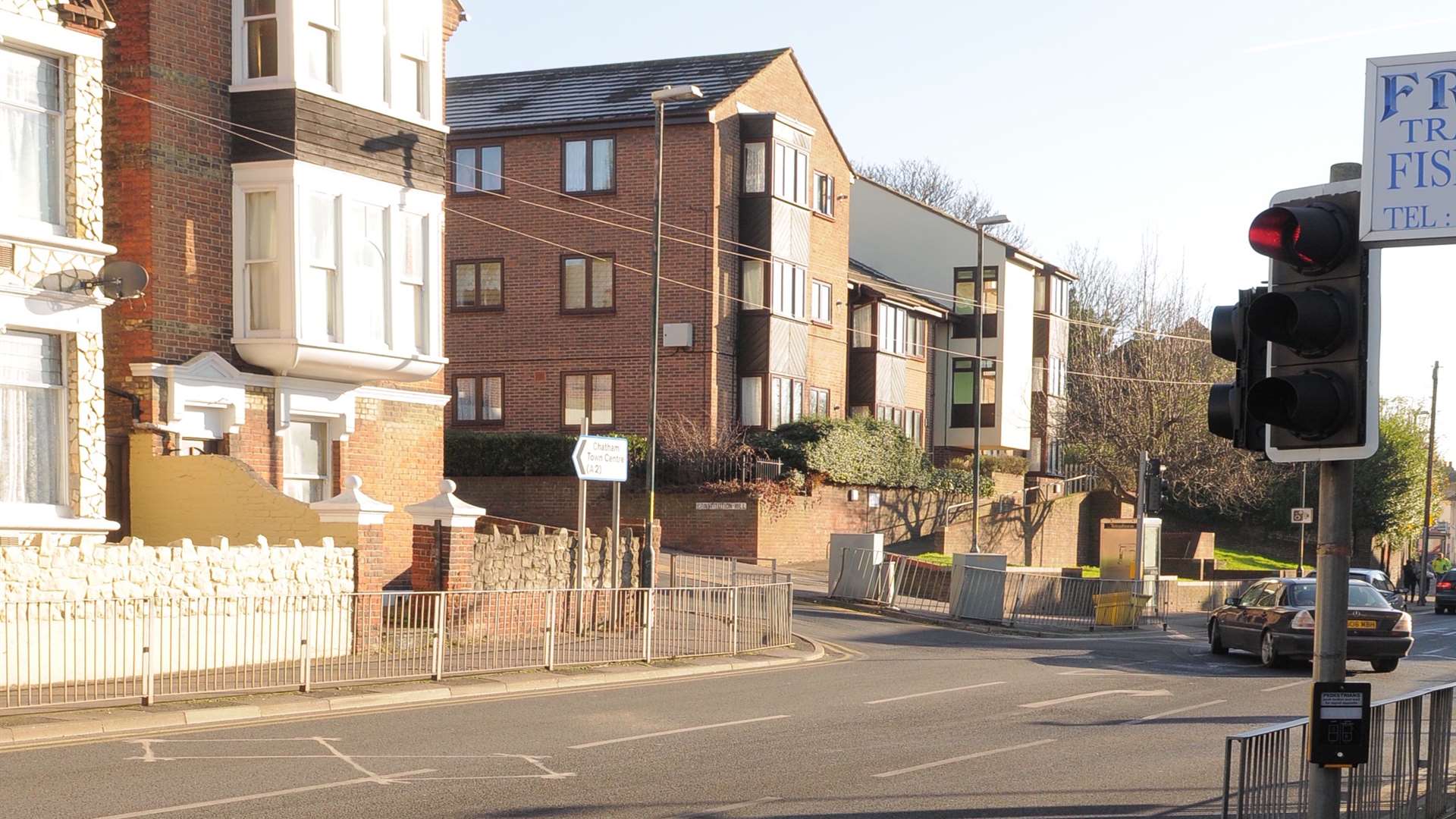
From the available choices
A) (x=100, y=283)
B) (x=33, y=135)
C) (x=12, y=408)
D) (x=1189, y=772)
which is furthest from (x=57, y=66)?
(x=1189, y=772)

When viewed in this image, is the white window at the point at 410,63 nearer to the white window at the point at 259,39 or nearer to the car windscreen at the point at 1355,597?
the white window at the point at 259,39

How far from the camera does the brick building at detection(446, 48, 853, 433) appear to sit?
138 ft

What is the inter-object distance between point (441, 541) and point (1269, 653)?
Answer: 38.6ft

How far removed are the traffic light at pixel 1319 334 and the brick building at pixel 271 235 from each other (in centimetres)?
1605

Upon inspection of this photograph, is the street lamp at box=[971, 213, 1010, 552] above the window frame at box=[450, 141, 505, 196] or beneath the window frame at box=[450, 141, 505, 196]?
beneath

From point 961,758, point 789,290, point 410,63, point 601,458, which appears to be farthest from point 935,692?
point 789,290

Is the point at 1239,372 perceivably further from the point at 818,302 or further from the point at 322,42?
the point at 818,302

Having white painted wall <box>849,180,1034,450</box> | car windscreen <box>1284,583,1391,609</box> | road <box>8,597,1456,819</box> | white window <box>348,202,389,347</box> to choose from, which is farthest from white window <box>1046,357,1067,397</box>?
road <box>8,597,1456,819</box>

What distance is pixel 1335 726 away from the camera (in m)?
6.58

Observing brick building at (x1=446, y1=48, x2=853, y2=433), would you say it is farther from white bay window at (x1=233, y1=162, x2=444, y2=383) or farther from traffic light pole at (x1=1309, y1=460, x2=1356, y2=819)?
traffic light pole at (x1=1309, y1=460, x2=1356, y2=819)

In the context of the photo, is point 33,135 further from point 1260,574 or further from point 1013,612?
point 1260,574

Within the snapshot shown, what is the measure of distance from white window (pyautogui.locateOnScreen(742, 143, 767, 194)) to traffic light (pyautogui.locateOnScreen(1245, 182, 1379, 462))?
3694 centimetres

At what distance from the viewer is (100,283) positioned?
749 inches

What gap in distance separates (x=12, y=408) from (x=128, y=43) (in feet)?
18.9
